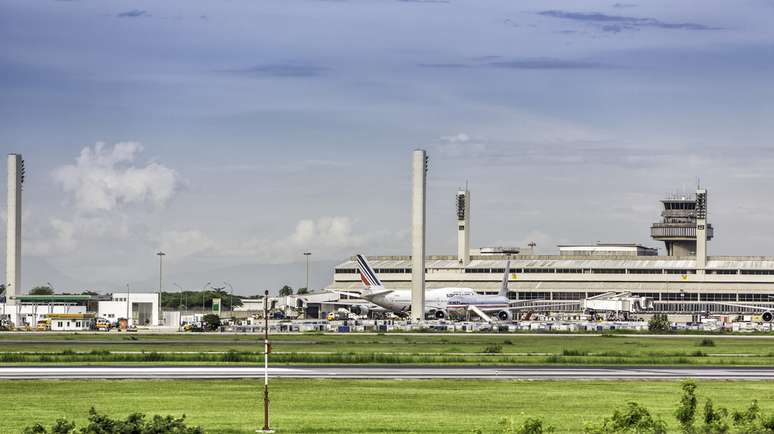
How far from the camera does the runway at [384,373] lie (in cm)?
6462

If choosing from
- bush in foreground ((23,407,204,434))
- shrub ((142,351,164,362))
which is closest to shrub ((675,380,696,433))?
bush in foreground ((23,407,204,434))

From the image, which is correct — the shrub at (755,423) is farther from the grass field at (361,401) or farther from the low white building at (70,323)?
the low white building at (70,323)

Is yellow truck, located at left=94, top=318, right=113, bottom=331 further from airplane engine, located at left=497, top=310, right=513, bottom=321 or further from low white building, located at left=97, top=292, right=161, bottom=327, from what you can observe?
airplane engine, located at left=497, top=310, right=513, bottom=321

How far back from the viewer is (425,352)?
93.7m

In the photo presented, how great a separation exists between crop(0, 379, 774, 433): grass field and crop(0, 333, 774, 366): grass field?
750 inches

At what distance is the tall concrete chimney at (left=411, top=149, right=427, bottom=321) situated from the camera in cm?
17350

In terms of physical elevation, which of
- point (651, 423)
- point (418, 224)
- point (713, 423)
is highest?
point (418, 224)

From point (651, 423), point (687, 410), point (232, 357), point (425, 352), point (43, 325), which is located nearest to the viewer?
point (651, 423)

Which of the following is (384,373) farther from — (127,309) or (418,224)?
(127,309)

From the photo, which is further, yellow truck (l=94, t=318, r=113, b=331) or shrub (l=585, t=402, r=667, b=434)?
yellow truck (l=94, t=318, r=113, b=331)

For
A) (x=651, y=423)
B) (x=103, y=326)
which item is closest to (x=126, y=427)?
(x=651, y=423)

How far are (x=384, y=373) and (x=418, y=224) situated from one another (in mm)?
106884

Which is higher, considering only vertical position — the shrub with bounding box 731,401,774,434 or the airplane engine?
the airplane engine

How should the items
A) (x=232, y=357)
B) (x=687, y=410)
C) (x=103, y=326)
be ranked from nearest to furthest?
(x=687, y=410)
(x=232, y=357)
(x=103, y=326)
